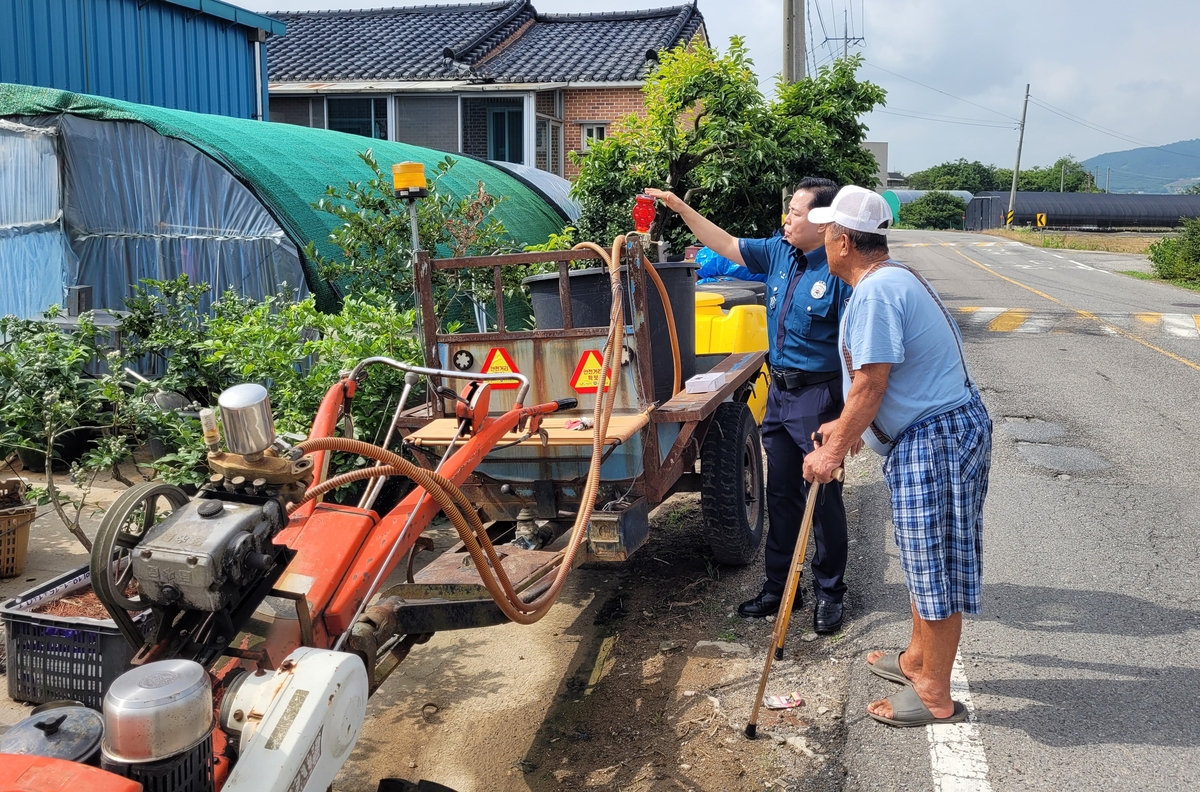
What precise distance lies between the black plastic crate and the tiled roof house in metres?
19.0

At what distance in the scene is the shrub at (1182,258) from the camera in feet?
83.0

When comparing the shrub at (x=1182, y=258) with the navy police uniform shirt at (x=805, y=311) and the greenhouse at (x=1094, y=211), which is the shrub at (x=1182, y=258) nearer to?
the navy police uniform shirt at (x=805, y=311)

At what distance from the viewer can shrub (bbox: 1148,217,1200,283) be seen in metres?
25.3

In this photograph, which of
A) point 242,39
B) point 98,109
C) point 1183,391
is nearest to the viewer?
point 98,109

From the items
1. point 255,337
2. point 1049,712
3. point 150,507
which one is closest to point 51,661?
point 150,507

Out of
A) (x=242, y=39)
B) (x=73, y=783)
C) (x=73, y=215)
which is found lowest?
(x=73, y=783)

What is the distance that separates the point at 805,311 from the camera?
4.61 m

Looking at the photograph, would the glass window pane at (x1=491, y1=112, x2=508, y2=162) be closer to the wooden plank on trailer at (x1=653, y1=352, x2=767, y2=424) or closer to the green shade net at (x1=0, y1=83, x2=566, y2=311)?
the green shade net at (x1=0, y1=83, x2=566, y2=311)

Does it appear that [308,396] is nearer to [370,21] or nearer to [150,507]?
[150,507]

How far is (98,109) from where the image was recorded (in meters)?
8.30

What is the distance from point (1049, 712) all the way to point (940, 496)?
96 centimetres

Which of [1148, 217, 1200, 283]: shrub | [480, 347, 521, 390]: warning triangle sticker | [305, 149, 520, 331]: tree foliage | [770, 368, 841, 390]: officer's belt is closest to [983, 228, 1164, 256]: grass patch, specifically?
[1148, 217, 1200, 283]: shrub

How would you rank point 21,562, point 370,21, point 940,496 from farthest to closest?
point 370,21 → point 21,562 → point 940,496

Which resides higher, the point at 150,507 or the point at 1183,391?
the point at 150,507
